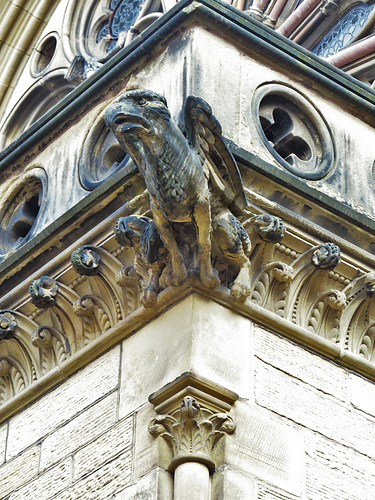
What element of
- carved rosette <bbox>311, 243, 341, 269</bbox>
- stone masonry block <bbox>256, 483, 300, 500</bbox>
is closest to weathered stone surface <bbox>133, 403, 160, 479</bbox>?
stone masonry block <bbox>256, 483, 300, 500</bbox>

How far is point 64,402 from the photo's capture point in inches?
260

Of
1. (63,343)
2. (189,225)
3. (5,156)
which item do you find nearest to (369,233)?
(189,225)

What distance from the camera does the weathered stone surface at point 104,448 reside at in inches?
236

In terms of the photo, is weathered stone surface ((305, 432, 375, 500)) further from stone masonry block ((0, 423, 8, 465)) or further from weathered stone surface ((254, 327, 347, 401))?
stone masonry block ((0, 423, 8, 465))

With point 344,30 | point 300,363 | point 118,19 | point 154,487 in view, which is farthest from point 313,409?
point 118,19

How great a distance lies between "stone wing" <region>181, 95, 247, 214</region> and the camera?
19.7 feet

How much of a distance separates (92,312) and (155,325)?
1.69 ft

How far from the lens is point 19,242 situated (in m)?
7.37

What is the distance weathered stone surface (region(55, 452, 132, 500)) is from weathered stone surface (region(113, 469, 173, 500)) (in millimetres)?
106

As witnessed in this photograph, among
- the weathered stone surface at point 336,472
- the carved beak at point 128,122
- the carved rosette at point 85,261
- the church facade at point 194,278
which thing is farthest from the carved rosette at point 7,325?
the weathered stone surface at point 336,472

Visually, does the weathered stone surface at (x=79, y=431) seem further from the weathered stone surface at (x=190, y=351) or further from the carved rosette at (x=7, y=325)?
the carved rosette at (x=7, y=325)

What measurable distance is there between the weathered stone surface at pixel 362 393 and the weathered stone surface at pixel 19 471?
1.52 metres

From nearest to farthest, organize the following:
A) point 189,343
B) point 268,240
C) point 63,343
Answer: point 189,343 → point 268,240 → point 63,343

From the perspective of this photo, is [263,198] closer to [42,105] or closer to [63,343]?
[63,343]
